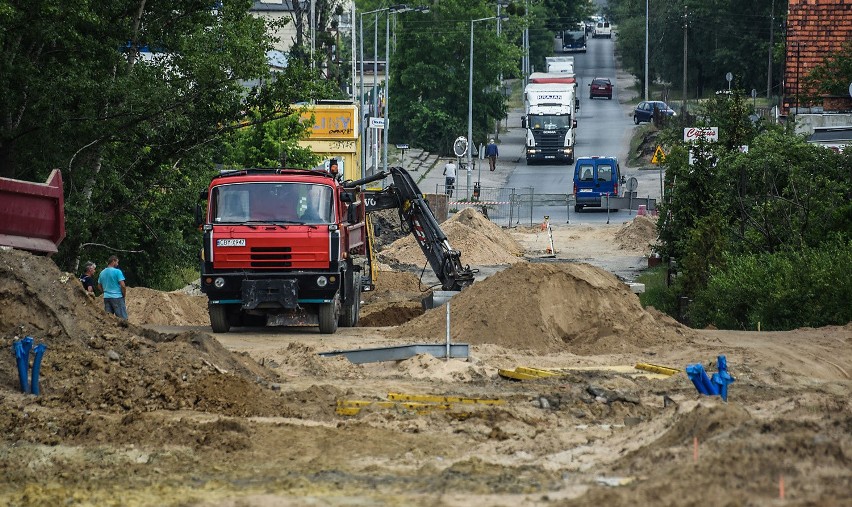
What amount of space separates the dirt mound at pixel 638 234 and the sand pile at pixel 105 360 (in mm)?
31156

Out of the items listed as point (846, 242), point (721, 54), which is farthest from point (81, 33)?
point (721, 54)

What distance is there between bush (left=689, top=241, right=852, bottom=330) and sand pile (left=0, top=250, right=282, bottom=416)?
10.6 meters

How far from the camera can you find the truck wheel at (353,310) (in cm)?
2516

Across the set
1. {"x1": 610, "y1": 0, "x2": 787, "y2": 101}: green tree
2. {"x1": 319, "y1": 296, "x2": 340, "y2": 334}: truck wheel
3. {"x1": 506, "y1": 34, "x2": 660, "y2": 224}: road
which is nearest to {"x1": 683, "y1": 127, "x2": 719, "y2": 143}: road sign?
{"x1": 319, "y1": 296, "x2": 340, "y2": 334}: truck wheel

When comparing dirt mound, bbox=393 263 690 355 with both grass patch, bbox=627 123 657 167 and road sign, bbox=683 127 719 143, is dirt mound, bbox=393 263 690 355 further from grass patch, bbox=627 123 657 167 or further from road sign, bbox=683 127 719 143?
grass patch, bbox=627 123 657 167

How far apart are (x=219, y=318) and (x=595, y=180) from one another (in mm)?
38494

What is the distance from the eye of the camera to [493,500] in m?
10.6

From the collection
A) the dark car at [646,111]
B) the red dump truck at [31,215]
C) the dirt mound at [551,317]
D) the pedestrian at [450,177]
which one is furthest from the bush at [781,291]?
the dark car at [646,111]

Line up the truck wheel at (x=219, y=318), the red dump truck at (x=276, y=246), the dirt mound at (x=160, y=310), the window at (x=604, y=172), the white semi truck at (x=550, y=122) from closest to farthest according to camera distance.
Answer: the red dump truck at (x=276, y=246)
the truck wheel at (x=219, y=318)
the dirt mound at (x=160, y=310)
the window at (x=604, y=172)
the white semi truck at (x=550, y=122)

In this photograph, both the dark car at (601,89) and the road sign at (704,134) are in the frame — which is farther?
the dark car at (601,89)

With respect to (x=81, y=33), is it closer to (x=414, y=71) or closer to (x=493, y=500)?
(x=493, y=500)

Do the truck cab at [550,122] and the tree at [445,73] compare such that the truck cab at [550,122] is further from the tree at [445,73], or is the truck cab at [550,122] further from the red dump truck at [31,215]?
the red dump truck at [31,215]

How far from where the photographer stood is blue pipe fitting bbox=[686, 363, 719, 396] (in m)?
14.8

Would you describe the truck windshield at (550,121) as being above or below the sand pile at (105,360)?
above
